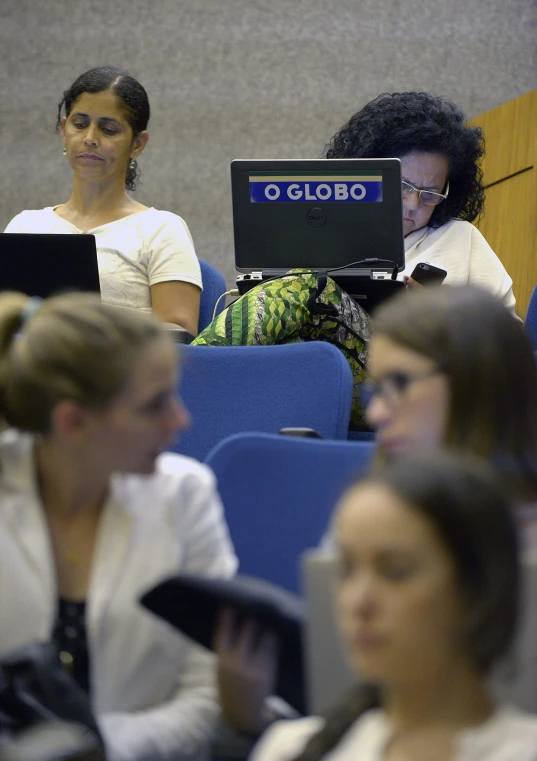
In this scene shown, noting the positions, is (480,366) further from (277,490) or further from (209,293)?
(209,293)

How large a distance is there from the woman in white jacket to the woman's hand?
0.04 metres

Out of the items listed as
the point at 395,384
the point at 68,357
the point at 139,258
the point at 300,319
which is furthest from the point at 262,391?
the point at 68,357

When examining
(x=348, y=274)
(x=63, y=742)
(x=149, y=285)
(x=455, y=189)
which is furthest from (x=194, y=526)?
(x=455, y=189)

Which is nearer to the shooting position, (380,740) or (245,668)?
(380,740)

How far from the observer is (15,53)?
4746 mm

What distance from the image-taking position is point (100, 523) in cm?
89

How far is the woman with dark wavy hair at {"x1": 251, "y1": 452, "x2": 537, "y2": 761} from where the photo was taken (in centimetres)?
60

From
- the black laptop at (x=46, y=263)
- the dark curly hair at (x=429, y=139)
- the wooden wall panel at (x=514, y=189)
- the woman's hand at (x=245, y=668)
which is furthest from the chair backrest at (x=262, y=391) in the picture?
the wooden wall panel at (x=514, y=189)

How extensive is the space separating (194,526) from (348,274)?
126 centimetres

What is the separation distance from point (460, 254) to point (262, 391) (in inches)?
43.3

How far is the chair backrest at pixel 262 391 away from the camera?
5.96 feet

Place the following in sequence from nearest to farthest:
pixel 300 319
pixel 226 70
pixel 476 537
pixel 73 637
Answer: pixel 476 537, pixel 73 637, pixel 300 319, pixel 226 70

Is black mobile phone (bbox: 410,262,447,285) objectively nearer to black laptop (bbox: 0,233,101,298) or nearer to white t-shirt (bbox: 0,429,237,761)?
black laptop (bbox: 0,233,101,298)

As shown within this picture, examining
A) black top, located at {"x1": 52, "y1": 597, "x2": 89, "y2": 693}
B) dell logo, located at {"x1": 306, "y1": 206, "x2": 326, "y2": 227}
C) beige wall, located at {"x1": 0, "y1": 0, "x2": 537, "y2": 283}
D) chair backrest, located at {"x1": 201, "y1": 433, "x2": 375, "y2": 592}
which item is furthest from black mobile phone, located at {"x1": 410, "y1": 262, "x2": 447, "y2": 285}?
beige wall, located at {"x1": 0, "y1": 0, "x2": 537, "y2": 283}
